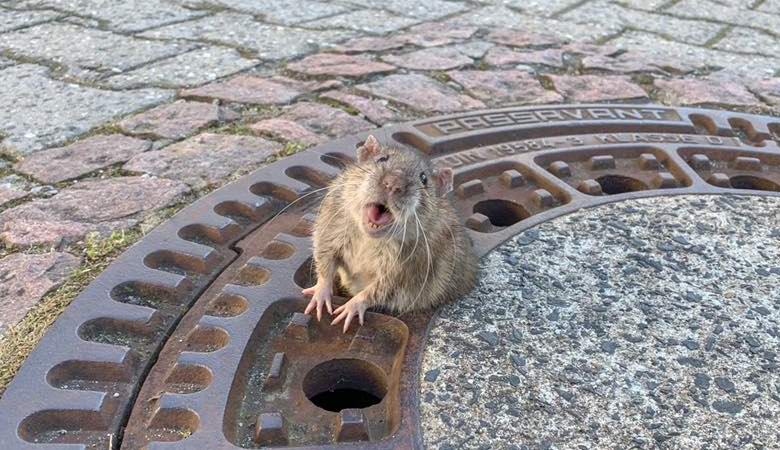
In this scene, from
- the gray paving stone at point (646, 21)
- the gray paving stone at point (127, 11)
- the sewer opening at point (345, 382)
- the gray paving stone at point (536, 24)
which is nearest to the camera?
the sewer opening at point (345, 382)

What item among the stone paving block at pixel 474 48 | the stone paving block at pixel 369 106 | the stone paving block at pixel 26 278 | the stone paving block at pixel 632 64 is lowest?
the stone paving block at pixel 26 278

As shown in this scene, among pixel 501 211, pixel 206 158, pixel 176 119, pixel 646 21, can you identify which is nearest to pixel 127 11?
pixel 176 119

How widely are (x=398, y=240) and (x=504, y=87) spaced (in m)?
1.50

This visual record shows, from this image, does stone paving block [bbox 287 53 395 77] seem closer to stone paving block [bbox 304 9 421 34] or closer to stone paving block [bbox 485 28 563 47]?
stone paving block [bbox 304 9 421 34]

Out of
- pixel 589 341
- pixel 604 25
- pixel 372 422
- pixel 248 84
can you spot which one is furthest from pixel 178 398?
pixel 604 25

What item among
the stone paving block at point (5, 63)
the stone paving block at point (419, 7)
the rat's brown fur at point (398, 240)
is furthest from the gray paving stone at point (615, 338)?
the stone paving block at point (5, 63)

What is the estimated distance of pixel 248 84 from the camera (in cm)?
325

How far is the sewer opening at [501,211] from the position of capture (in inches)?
97.4

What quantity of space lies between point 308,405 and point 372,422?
0.51 feet

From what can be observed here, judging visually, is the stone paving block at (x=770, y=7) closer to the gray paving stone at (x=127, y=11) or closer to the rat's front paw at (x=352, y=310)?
the gray paving stone at (x=127, y=11)

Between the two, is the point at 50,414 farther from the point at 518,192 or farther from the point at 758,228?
the point at 758,228

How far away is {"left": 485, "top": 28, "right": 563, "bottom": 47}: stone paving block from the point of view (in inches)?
153

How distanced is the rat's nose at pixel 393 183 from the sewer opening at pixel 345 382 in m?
0.43

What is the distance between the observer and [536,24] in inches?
168
